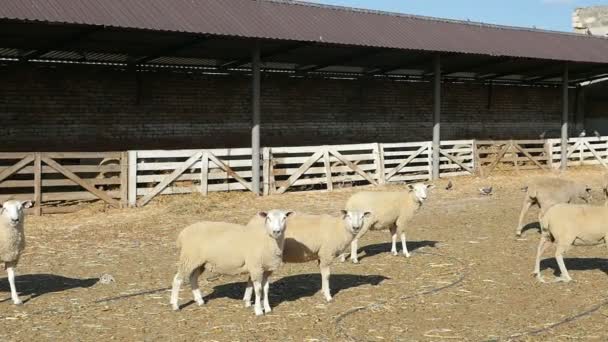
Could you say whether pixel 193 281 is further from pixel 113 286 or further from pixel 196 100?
pixel 196 100

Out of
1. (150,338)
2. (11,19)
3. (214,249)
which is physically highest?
(11,19)

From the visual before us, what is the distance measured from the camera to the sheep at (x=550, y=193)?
37.1ft

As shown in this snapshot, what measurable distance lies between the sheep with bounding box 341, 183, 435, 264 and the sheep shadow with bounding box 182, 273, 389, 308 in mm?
1110

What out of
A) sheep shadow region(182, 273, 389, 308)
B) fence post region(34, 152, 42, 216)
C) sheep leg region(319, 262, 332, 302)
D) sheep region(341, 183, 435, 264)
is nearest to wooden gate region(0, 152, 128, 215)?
fence post region(34, 152, 42, 216)

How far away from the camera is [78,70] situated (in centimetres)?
1903

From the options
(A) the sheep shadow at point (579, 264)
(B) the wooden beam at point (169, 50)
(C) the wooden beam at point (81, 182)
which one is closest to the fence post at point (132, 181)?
(C) the wooden beam at point (81, 182)

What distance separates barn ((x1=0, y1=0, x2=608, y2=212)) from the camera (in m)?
14.8

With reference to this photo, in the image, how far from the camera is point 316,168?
694 inches

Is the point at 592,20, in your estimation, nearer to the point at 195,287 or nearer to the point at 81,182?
the point at 81,182

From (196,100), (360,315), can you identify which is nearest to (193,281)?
(360,315)

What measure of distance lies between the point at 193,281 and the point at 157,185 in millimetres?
8194

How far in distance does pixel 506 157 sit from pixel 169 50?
12.1 meters

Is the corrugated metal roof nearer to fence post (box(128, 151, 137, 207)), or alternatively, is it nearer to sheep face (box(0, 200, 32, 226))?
fence post (box(128, 151, 137, 207))

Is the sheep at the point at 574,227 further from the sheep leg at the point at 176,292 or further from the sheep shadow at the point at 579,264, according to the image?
the sheep leg at the point at 176,292
